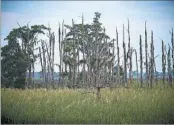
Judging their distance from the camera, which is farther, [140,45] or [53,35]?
[53,35]

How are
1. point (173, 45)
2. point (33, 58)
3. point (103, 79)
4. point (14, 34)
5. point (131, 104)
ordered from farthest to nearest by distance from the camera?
point (33, 58), point (14, 34), point (173, 45), point (103, 79), point (131, 104)

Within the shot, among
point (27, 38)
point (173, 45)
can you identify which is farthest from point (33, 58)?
point (173, 45)

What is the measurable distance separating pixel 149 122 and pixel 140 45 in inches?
705

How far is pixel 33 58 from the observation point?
2709 centimetres

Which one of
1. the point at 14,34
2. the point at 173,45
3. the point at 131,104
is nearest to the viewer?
the point at 131,104

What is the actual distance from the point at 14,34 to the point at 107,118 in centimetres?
1855

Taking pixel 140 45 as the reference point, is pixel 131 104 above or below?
below

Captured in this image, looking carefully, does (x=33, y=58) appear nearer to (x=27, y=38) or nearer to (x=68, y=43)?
(x=27, y=38)

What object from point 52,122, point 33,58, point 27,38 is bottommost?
point 52,122

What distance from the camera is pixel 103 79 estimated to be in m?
10.5

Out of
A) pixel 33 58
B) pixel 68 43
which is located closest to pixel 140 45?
pixel 68 43

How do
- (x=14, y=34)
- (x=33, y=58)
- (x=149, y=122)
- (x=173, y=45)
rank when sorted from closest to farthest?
(x=149, y=122) → (x=173, y=45) → (x=14, y=34) → (x=33, y=58)

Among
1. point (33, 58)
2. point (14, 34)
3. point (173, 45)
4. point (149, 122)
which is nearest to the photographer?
point (149, 122)

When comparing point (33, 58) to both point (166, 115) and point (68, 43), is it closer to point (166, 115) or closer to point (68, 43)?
point (68, 43)
